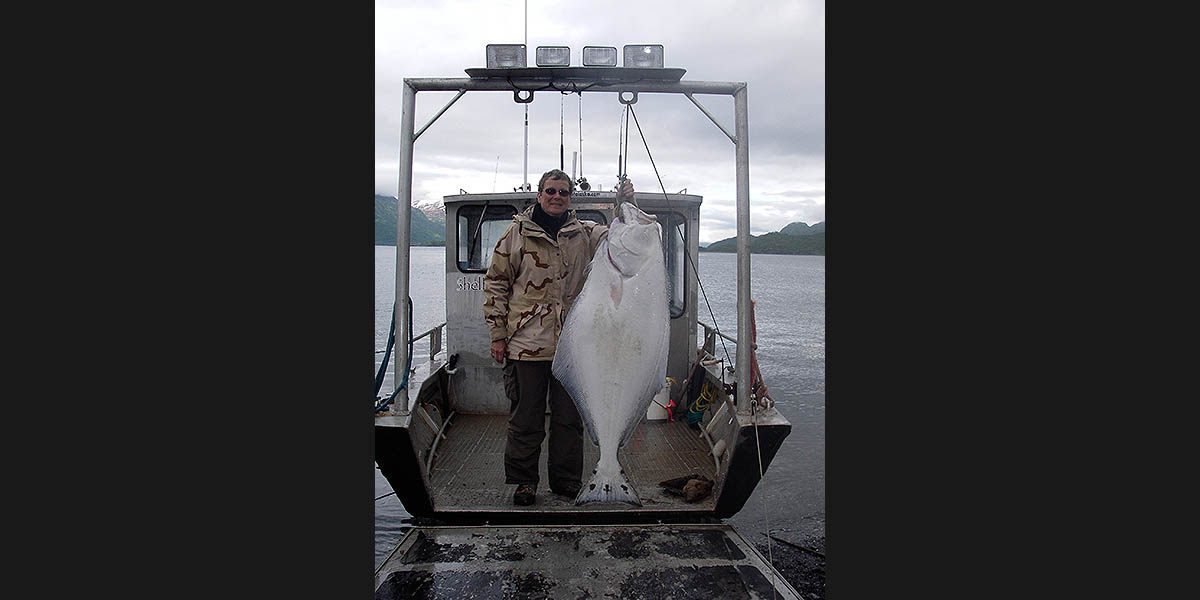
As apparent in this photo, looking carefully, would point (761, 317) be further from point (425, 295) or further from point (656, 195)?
point (656, 195)

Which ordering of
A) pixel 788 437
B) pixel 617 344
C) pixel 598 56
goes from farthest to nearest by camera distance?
pixel 788 437, pixel 598 56, pixel 617 344

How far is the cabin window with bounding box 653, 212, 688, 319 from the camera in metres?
7.95

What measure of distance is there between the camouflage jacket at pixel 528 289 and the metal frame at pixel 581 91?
72cm

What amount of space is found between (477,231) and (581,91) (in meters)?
3.53

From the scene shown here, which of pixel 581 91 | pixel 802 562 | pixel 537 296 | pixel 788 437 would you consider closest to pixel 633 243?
pixel 537 296

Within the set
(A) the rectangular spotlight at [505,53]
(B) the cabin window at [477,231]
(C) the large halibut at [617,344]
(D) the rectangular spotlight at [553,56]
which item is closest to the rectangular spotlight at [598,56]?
(D) the rectangular spotlight at [553,56]

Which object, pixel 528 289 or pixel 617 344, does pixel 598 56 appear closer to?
pixel 528 289

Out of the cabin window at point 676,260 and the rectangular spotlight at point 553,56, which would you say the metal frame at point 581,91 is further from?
the cabin window at point 676,260

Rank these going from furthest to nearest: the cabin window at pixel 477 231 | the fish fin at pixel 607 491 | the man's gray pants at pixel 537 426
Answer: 1. the cabin window at pixel 477 231
2. the man's gray pants at pixel 537 426
3. the fish fin at pixel 607 491

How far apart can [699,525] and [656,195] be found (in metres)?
4.08

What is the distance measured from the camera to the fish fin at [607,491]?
4398 mm

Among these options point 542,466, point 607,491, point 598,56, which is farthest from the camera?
point 542,466

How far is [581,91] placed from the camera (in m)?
4.95

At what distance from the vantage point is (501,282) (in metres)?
4.93
